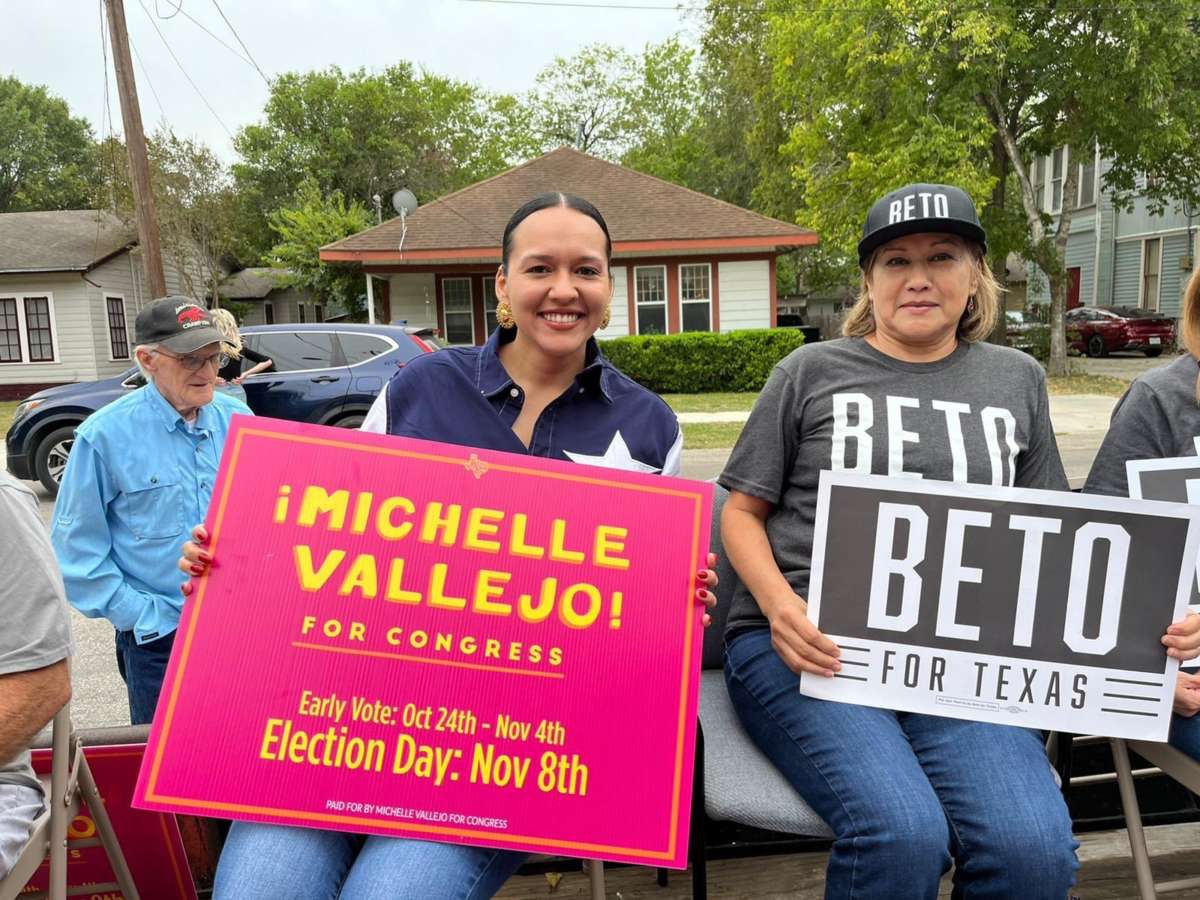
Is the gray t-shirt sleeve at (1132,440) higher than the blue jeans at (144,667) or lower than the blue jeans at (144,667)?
higher

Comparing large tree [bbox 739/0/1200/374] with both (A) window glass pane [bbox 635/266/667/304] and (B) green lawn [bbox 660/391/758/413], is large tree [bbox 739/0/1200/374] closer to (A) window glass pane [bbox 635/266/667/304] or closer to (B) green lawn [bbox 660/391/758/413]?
(A) window glass pane [bbox 635/266/667/304]

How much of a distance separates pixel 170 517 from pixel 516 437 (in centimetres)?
129

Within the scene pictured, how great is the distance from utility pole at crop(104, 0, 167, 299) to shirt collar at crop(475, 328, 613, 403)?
12.2 m

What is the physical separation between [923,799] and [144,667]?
2238 mm

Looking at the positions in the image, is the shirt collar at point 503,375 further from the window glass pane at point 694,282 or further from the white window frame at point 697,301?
the window glass pane at point 694,282

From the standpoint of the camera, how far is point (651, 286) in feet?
64.9

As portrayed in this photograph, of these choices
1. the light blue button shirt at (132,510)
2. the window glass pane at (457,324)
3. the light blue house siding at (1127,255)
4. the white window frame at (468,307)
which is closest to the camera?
the light blue button shirt at (132,510)

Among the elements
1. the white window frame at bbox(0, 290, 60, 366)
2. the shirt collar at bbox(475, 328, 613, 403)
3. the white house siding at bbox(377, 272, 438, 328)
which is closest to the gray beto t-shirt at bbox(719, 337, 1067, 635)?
the shirt collar at bbox(475, 328, 613, 403)

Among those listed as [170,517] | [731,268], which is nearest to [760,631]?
[170,517]

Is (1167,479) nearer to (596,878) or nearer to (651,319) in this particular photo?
(596,878)

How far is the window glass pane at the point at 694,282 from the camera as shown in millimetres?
19703

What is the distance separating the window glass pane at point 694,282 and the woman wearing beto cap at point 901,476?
17.6 m

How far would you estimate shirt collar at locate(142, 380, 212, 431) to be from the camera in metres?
2.76

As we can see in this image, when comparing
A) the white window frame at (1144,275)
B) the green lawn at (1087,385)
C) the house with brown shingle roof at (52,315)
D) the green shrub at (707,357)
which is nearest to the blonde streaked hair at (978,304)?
the green lawn at (1087,385)
